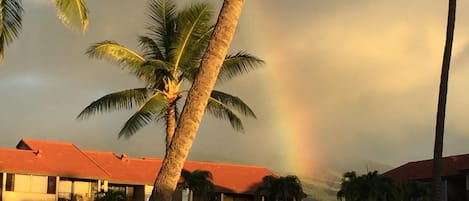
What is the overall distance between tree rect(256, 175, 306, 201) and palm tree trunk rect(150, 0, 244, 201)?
1507 inches

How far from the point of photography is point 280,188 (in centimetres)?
5100

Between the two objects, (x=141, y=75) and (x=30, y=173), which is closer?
(x=141, y=75)

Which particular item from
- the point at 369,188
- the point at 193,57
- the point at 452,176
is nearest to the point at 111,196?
the point at 369,188

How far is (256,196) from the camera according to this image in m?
52.8

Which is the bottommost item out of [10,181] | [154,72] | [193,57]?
[10,181]

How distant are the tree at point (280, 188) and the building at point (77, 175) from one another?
1469 millimetres

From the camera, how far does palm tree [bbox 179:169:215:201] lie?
47062 millimetres

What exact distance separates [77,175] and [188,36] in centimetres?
2303

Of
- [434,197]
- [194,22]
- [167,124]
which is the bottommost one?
[434,197]

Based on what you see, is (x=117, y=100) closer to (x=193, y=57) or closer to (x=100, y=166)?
(x=193, y=57)

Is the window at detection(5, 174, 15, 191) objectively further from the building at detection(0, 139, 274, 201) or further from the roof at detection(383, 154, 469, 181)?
the roof at detection(383, 154, 469, 181)

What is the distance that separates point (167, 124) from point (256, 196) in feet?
93.3

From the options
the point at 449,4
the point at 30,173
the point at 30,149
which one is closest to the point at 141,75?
the point at 449,4

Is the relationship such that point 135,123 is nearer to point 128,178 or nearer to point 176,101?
point 176,101
